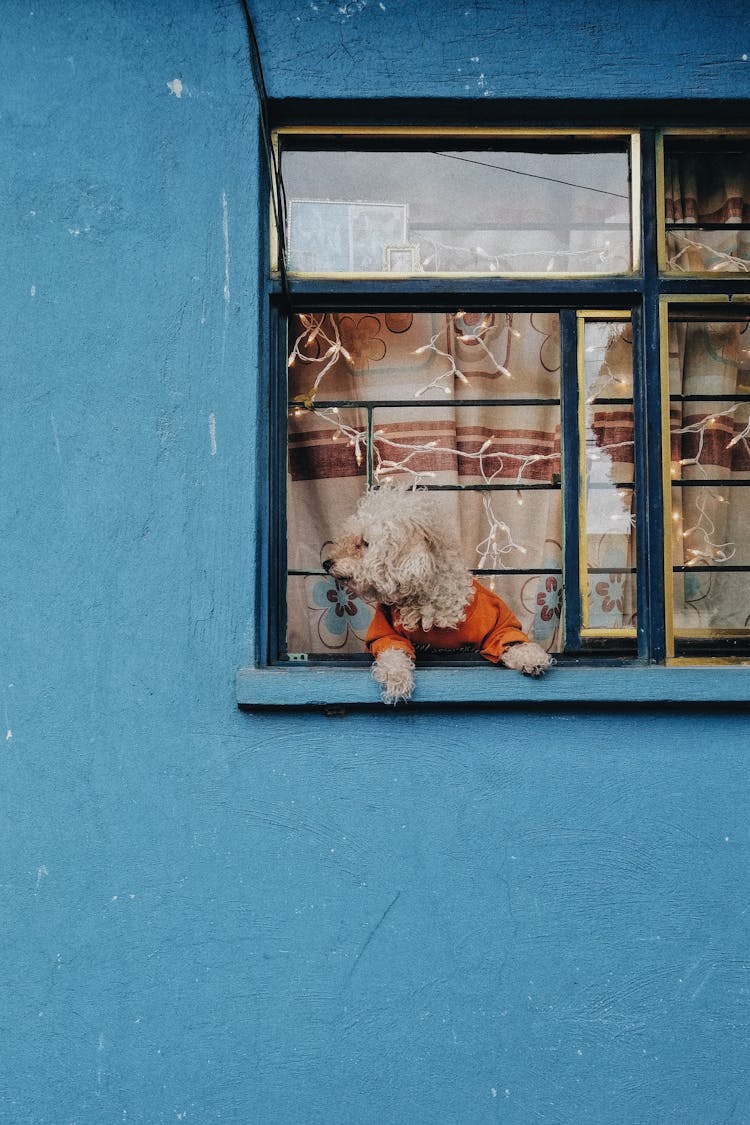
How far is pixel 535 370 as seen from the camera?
308 centimetres

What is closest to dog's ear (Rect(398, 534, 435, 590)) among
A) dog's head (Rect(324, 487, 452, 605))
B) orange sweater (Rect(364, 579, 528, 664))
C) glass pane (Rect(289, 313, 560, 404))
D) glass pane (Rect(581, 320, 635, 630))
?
dog's head (Rect(324, 487, 452, 605))

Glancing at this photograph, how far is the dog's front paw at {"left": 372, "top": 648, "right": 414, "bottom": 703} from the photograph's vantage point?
7.88 feet

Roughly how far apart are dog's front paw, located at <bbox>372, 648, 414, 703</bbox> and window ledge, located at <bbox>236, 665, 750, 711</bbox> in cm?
4

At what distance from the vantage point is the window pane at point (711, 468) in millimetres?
2996

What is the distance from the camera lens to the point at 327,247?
111 inches

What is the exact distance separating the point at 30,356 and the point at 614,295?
189 cm

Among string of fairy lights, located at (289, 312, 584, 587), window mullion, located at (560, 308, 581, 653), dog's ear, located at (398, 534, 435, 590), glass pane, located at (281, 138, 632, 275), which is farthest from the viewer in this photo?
string of fairy lights, located at (289, 312, 584, 587)

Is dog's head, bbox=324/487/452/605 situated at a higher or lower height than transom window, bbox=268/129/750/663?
lower

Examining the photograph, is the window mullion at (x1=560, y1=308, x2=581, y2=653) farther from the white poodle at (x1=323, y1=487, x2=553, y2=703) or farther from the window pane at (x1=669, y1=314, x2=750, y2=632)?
the window pane at (x1=669, y1=314, x2=750, y2=632)

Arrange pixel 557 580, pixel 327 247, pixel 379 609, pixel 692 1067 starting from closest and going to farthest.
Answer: pixel 692 1067 → pixel 379 609 → pixel 327 247 → pixel 557 580

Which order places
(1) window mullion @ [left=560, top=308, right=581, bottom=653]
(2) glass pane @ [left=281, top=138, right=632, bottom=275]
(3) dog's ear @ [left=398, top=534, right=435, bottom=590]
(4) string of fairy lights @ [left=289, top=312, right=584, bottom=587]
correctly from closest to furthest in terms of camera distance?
(3) dog's ear @ [left=398, top=534, right=435, bottom=590] < (1) window mullion @ [left=560, top=308, right=581, bottom=653] < (2) glass pane @ [left=281, top=138, right=632, bottom=275] < (4) string of fairy lights @ [left=289, top=312, right=584, bottom=587]

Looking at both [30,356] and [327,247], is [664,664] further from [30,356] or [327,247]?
[30,356]

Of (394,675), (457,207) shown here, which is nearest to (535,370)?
(457,207)

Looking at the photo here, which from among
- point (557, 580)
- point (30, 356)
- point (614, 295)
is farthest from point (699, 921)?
point (30, 356)
